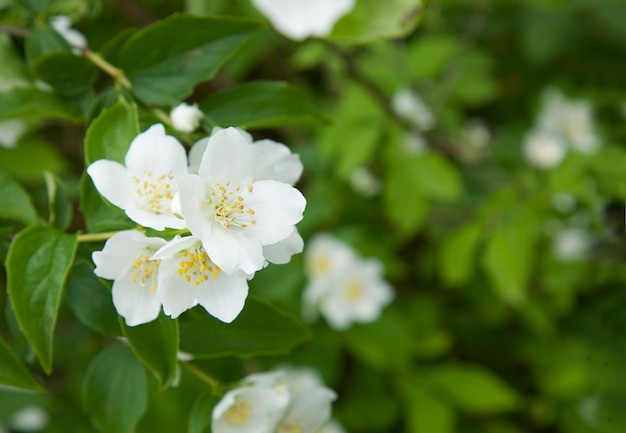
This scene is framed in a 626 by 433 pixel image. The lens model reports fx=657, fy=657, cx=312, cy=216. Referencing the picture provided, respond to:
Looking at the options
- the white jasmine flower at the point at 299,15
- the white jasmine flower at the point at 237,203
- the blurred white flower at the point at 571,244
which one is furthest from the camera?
the blurred white flower at the point at 571,244

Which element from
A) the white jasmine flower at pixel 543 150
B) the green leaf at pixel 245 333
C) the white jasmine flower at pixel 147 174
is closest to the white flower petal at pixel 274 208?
the white jasmine flower at pixel 147 174

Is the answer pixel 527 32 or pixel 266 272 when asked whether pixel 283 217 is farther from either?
pixel 527 32

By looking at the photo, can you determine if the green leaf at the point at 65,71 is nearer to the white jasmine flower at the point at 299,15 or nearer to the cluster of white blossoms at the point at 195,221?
the cluster of white blossoms at the point at 195,221

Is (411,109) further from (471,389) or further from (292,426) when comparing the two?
(292,426)

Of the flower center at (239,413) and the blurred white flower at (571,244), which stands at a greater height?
the flower center at (239,413)

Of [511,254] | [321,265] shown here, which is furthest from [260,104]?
[321,265]
